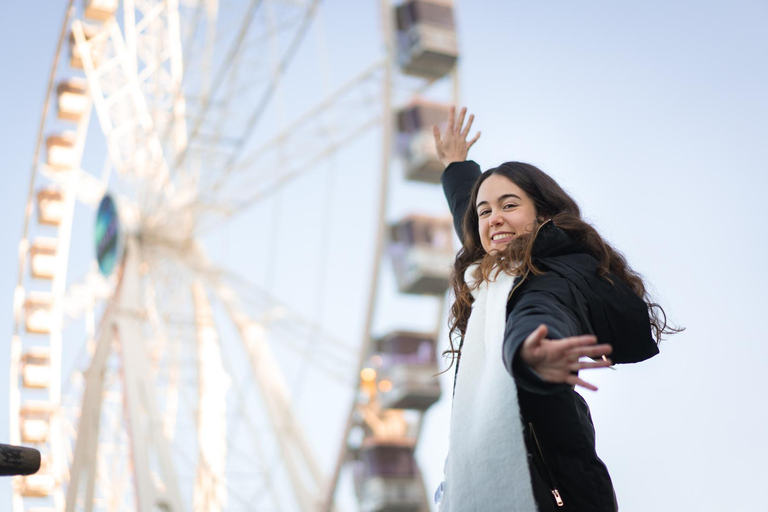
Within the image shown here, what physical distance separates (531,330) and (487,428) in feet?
0.77

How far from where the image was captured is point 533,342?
5.23 feet

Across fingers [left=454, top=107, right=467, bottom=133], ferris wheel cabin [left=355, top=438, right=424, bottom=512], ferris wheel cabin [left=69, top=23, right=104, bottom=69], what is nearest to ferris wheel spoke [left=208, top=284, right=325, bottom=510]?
ferris wheel cabin [left=355, top=438, right=424, bottom=512]

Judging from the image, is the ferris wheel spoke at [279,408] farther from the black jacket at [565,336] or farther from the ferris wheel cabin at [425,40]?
the black jacket at [565,336]

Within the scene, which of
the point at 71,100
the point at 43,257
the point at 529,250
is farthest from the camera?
the point at 43,257

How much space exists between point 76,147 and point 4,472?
15.5 metres

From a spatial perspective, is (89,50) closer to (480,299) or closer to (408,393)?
(408,393)

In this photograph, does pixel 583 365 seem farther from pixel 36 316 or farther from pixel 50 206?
pixel 36 316

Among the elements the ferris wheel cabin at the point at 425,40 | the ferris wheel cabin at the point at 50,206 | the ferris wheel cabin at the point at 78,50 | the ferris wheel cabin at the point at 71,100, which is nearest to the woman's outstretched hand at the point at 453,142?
the ferris wheel cabin at the point at 425,40

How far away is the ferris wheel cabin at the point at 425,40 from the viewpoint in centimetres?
1056

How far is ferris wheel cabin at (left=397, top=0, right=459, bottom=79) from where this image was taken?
1056 centimetres

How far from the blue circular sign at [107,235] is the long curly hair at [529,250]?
11257mm

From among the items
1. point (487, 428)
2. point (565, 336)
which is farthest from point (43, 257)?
point (565, 336)

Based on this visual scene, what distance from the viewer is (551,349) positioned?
1584 millimetres

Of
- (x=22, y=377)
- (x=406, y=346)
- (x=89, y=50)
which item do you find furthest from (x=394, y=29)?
(x=22, y=377)
